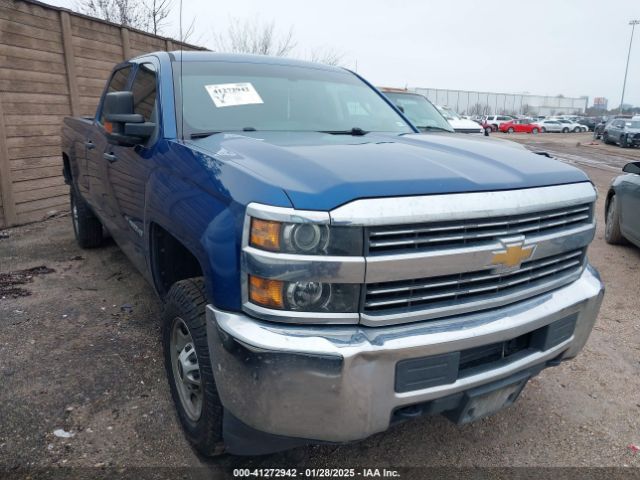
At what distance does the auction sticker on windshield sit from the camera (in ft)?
Result: 9.36

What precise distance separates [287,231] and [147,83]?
83.0 inches

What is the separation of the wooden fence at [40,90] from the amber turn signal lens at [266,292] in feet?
18.7

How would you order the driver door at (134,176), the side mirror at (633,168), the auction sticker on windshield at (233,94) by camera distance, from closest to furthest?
the driver door at (134,176)
the auction sticker on windshield at (233,94)
the side mirror at (633,168)

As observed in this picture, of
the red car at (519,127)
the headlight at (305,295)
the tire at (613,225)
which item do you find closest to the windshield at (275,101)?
the headlight at (305,295)

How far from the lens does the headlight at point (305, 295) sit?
170 centimetres

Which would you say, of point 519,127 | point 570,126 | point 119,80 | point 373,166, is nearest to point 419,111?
point 119,80

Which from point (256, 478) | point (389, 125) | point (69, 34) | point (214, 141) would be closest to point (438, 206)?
point (214, 141)

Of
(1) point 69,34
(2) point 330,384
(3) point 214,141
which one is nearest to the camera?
(2) point 330,384

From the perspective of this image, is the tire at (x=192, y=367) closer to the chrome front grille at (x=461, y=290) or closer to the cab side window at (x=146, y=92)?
the chrome front grille at (x=461, y=290)

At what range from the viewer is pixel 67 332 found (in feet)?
11.4

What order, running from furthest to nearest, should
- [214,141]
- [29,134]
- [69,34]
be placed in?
1. [69,34]
2. [29,134]
3. [214,141]

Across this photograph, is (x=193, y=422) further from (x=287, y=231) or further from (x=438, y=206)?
(x=438, y=206)

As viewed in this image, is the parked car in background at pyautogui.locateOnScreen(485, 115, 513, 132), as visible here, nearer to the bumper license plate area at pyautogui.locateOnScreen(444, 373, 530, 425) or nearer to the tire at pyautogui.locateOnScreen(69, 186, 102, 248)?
the tire at pyautogui.locateOnScreen(69, 186, 102, 248)

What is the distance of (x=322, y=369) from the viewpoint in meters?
1.63
